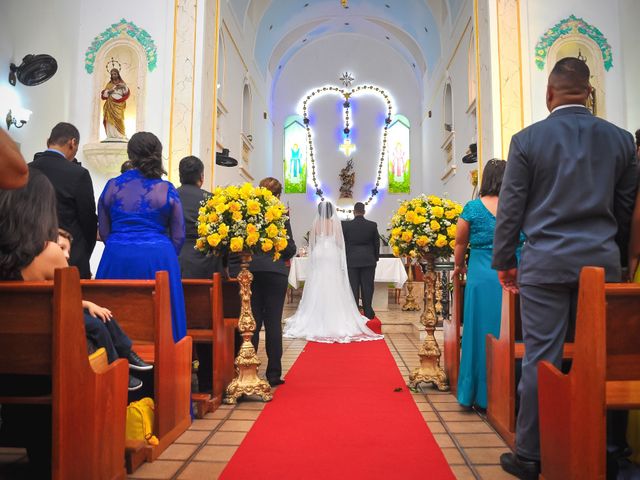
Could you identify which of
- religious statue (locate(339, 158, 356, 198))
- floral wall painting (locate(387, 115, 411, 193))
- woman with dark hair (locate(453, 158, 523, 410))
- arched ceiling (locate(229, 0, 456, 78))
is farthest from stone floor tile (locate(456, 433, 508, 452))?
floral wall painting (locate(387, 115, 411, 193))

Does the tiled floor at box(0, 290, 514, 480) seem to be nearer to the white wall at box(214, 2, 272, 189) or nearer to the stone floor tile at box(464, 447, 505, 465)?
the stone floor tile at box(464, 447, 505, 465)

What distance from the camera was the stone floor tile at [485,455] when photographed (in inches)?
103

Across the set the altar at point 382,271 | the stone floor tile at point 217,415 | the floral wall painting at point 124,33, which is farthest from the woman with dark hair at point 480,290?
the floral wall painting at point 124,33

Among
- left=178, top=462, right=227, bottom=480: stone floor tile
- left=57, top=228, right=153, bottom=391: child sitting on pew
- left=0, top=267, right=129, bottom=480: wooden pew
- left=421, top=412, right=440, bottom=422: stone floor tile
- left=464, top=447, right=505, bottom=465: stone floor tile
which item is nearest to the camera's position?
left=0, top=267, right=129, bottom=480: wooden pew

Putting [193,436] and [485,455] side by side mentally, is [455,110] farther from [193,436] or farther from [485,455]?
[193,436]

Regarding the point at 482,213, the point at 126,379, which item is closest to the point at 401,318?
the point at 482,213

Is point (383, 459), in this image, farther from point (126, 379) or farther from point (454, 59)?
point (454, 59)

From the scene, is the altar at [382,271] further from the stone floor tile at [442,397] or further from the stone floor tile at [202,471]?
the stone floor tile at [202,471]

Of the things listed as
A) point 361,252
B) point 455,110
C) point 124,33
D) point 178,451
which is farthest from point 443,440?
point 455,110

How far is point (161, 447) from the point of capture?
8.94ft

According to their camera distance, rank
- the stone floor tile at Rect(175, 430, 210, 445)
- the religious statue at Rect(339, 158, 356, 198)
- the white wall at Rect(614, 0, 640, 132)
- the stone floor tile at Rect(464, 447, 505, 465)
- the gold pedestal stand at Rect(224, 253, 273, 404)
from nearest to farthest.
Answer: the stone floor tile at Rect(464, 447, 505, 465) < the stone floor tile at Rect(175, 430, 210, 445) < the gold pedestal stand at Rect(224, 253, 273, 404) < the white wall at Rect(614, 0, 640, 132) < the religious statue at Rect(339, 158, 356, 198)

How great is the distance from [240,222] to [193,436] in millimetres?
1413

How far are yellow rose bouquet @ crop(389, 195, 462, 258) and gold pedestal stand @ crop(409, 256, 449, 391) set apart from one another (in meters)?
0.13

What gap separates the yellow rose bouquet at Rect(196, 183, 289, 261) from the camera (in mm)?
3730
